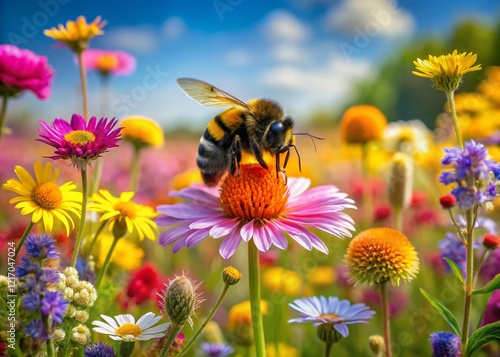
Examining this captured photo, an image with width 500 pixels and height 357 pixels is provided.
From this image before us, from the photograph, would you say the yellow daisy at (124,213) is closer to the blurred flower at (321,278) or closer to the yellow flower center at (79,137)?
the yellow flower center at (79,137)

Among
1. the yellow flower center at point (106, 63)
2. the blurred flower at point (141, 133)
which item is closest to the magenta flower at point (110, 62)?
the yellow flower center at point (106, 63)

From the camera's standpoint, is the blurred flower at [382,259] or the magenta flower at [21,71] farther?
the magenta flower at [21,71]

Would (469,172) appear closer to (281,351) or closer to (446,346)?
(446,346)

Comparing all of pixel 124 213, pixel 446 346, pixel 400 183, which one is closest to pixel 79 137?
pixel 124 213

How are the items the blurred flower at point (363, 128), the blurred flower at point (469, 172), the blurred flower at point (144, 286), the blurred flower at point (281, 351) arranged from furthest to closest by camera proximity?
the blurred flower at point (363, 128) < the blurred flower at point (281, 351) < the blurred flower at point (144, 286) < the blurred flower at point (469, 172)


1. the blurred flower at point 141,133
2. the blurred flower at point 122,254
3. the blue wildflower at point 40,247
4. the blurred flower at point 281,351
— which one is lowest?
the blurred flower at point 281,351

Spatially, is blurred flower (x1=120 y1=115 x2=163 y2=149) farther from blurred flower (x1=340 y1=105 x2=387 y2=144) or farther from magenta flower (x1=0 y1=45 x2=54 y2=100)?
blurred flower (x1=340 y1=105 x2=387 y2=144)
